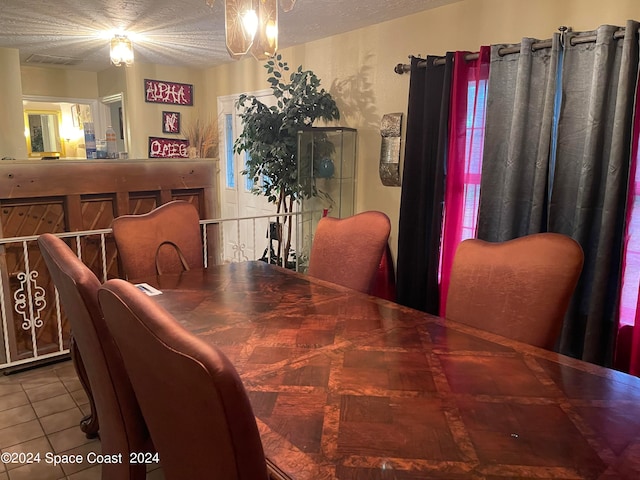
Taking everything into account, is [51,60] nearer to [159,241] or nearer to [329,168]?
[329,168]

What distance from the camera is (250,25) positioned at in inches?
75.3

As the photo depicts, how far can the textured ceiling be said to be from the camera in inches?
124

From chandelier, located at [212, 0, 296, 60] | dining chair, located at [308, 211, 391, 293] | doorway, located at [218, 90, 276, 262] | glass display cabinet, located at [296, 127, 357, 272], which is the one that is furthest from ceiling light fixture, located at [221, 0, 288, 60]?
doorway, located at [218, 90, 276, 262]

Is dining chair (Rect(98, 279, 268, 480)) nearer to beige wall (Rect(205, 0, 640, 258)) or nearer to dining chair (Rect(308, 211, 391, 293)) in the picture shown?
dining chair (Rect(308, 211, 391, 293))

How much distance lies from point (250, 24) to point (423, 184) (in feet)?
5.49

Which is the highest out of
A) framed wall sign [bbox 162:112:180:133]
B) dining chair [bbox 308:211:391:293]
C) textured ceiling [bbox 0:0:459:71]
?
textured ceiling [bbox 0:0:459:71]

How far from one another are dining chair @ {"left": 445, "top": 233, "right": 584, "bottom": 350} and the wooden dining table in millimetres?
184

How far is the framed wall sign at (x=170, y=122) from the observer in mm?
5727

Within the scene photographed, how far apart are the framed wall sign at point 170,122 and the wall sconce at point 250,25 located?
4.07 metres

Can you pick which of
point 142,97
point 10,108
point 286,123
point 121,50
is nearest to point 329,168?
point 286,123

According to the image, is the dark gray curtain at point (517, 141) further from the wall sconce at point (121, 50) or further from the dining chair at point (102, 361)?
the wall sconce at point (121, 50)

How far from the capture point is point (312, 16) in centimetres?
341

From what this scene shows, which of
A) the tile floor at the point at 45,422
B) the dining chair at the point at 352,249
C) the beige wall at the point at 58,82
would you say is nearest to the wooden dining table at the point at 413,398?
the dining chair at the point at 352,249

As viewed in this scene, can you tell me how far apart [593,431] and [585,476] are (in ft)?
0.58
